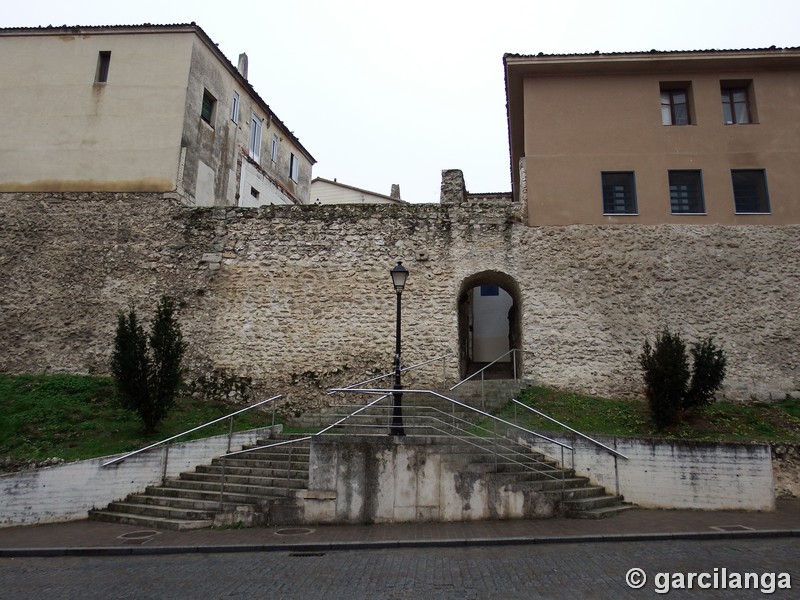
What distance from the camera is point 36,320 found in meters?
16.8

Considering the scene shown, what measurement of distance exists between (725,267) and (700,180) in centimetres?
273

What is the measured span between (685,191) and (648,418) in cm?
729

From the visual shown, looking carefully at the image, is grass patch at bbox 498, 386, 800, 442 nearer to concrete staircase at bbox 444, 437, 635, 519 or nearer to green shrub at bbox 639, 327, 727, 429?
green shrub at bbox 639, 327, 727, 429

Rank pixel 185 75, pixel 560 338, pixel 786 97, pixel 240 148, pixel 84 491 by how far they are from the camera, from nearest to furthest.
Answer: pixel 84 491 < pixel 560 338 < pixel 786 97 < pixel 185 75 < pixel 240 148

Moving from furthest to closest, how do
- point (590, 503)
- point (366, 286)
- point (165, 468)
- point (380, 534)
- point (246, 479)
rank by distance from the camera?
1. point (366, 286)
2. point (165, 468)
3. point (246, 479)
4. point (590, 503)
5. point (380, 534)

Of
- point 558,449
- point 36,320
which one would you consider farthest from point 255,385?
point 558,449

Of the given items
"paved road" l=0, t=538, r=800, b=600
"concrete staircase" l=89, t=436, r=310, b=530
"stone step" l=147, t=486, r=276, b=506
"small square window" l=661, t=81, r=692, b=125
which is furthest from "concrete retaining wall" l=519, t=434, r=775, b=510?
"small square window" l=661, t=81, r=692, b=125

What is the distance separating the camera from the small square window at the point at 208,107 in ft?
64.2

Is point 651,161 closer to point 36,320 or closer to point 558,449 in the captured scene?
point 558,449

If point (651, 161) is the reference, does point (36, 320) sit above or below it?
below

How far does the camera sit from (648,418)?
1312 centimetres

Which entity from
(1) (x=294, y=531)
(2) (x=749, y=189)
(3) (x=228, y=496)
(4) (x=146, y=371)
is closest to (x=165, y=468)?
(3) (x=228, y=496)

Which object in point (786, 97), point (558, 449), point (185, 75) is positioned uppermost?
point (185, 75)

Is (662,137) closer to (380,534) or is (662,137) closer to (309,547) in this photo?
(380,534)
